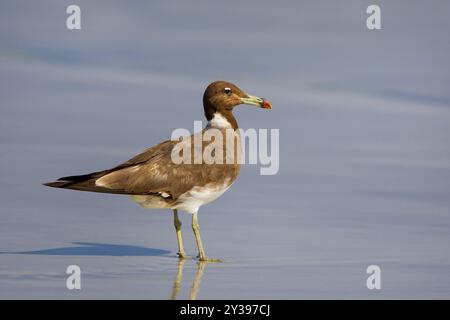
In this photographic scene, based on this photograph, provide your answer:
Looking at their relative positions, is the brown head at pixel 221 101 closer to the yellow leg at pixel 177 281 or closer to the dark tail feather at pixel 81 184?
the dark tail feather at pixel 81 184

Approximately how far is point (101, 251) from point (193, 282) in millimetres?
1994

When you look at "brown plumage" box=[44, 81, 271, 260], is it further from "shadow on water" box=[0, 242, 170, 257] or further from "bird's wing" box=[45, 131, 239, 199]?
"shadow on water" box=[0, 242, 170, 257]

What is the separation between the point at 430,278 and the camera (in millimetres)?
11898

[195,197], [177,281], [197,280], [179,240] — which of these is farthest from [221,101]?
[177,281]

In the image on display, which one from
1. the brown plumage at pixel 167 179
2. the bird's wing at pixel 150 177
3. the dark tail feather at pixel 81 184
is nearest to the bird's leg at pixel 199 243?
the brown plumage at pixel 167 179

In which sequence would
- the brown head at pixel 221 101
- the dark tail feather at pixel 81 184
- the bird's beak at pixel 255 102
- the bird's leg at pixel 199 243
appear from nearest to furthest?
the bird's leg at pixel 199 243, the dark tail feather at pixel 81 184, the brown head at pixel 221 101, the bird's beak at pixel 255 102

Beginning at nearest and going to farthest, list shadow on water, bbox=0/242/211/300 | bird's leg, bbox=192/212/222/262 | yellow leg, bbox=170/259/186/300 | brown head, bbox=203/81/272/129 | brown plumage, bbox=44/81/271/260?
yellow leg, bbox=170/259/186/300
shadow on water, bbox=0/242/211/300
bird's leg, bbox=192/212/222/262
brown plumage, bbox=44/81/271/260
brown head, bbox=203/81/272/129

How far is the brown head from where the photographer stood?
1427 centimetres

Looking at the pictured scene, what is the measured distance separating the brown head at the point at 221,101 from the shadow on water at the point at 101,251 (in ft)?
6.30

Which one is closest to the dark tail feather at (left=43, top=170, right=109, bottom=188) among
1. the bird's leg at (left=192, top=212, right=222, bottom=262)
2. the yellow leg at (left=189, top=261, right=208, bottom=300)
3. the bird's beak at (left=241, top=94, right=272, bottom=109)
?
the bird's leg at (left=192, top=212, right=222, bottom=262)

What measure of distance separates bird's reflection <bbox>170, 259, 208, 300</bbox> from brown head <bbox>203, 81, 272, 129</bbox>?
2.20 metres

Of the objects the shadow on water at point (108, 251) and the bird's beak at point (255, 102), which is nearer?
the shadow on water at point (108, 251)

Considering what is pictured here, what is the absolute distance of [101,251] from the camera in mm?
13242

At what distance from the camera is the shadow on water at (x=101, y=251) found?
1301 centimetres
